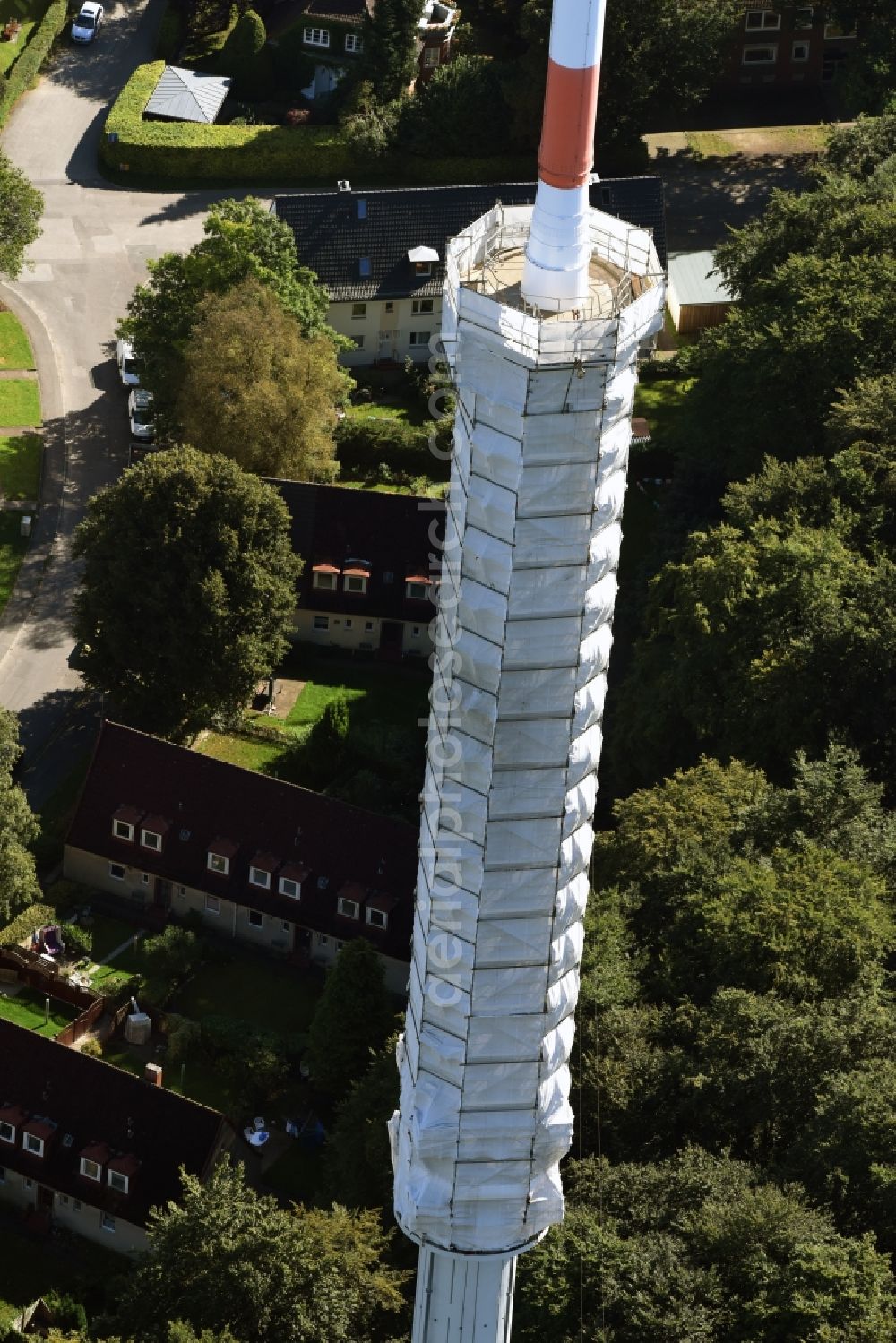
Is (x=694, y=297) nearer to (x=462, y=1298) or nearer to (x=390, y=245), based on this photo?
(x=390, y=245)

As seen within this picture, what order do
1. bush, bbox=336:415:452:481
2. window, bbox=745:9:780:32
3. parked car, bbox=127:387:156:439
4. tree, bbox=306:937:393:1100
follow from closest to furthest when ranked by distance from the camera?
tree, bbox=306:937:393:1100 → bush, bbox=336:415:452:481 → parked car, bbox=127:387:156:439 → window, bbox=745:9:780:32

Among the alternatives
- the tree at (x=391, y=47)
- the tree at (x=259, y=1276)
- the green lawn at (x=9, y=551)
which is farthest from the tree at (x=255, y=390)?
the tree at (x=259, y=1276)

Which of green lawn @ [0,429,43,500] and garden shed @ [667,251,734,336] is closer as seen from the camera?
green lawn @ [0,429,43,500]

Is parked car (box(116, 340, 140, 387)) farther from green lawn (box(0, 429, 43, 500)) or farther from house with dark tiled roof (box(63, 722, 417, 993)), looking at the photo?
house with dark tiled roof (box(63, 722, 417, 993))

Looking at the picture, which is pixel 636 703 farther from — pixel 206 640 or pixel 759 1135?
pixel 759 1135

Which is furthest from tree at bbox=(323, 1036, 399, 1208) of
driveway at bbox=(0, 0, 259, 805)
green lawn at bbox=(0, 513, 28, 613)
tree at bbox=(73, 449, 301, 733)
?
green lawn at bbox=(0, 513, 28, 613)

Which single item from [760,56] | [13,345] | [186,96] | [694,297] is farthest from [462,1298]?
[760,56]
